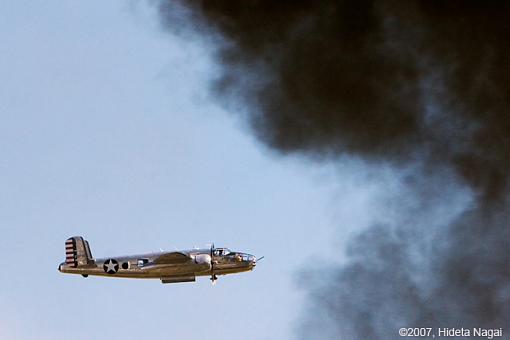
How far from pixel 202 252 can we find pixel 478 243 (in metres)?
12.4

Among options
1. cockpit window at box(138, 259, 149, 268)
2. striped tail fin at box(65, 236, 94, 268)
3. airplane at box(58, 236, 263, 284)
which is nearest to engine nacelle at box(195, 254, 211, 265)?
airplane at box(58, 236, 263, 284)

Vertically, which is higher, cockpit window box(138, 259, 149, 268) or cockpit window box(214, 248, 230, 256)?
cockpit window box(214, 248, 230, 256)

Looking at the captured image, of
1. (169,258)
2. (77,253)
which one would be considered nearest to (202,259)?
(169,258)

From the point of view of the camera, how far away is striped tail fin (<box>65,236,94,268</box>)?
7556cm

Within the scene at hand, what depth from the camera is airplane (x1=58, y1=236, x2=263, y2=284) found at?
75.4m

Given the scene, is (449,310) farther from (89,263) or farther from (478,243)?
(89,263)

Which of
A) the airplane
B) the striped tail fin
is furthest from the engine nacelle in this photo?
the striped tail fin


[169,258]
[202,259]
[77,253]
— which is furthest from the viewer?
[202,259]

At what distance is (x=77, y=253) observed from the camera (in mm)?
75750

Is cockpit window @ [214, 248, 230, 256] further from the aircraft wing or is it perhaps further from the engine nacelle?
A: the aircraft wing

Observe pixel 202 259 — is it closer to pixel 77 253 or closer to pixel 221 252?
pixel 221 252

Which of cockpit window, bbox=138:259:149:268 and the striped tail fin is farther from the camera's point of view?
cockpit window, bbox=138:259:149:268

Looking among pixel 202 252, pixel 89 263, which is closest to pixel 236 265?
pixel 202 252

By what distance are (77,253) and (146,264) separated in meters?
3.09
